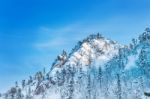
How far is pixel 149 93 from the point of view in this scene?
18.9m

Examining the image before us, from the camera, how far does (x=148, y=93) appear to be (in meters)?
19.0

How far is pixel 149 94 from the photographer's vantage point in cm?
1888

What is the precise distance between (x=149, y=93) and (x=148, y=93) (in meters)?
0.06

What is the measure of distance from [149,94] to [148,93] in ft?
0.32
